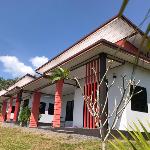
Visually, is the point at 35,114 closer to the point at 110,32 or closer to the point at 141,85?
the point at 110,32

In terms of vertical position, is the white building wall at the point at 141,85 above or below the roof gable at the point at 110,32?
below

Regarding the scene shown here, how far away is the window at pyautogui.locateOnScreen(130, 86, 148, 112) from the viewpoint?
10927 millimetres

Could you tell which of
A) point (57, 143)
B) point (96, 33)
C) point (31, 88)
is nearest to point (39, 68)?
point (31, 88)

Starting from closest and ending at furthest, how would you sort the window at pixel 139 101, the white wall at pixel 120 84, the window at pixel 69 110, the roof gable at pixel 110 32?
the white wall at pixel 120 84
the window at pixel 139 101
the roof gable at pixel 110 32
the window at pixel 69 110

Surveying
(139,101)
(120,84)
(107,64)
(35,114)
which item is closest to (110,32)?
(107,64)

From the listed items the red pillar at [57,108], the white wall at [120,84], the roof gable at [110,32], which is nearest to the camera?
the white wall at [120,84]

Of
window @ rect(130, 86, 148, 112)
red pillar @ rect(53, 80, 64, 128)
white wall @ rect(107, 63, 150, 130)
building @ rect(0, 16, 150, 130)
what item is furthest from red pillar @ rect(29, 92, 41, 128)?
window @ rect(130, 86, 148, 112)

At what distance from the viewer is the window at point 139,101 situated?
10.9 meters

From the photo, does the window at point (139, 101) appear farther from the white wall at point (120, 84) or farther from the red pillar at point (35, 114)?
the red pillar at point (35, 114)

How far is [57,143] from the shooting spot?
8359 mm

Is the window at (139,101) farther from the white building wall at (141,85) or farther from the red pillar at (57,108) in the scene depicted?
the red pillar at (57,108)

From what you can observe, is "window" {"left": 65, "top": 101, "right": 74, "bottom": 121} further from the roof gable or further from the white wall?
the white wall

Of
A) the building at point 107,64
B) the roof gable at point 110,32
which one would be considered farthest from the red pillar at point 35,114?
the roof gable at point 110,32

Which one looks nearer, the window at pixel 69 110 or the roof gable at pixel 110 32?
the roof gable at pixel 110 32
